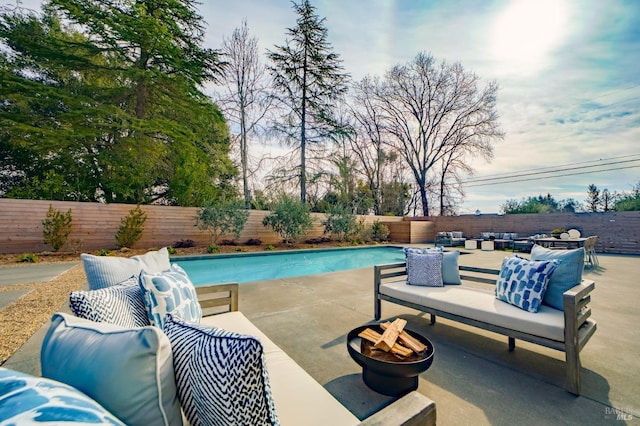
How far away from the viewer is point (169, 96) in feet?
36.0

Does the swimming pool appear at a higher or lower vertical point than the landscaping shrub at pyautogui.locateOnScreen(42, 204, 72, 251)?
lower

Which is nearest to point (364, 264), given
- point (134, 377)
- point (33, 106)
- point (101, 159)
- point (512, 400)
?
point (512, 400)

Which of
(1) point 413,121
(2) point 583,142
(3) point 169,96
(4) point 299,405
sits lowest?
(4) point 299,405

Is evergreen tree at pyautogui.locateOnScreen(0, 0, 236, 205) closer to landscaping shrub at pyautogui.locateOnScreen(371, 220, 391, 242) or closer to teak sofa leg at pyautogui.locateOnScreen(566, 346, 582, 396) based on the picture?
landscaping shrub at pyautogui.locateOnScreen(371, 220, 391, 242)

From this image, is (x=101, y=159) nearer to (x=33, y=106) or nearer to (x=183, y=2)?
(x=33, y=106)

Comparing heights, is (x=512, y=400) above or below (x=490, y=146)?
below

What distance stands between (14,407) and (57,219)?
9517 millimetres

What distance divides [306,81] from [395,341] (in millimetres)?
13263

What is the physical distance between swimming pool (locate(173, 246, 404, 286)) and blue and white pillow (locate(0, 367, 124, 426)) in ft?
17.9

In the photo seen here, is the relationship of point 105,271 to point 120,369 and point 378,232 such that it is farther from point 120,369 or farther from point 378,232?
point 378,232

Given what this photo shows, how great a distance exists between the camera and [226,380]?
2.32 ft

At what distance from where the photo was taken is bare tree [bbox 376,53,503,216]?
15820 millimetres

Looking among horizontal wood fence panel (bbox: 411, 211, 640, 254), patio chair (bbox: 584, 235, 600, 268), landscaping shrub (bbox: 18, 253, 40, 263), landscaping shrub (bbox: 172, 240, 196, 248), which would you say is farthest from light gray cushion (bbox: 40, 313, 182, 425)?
horizontal wood fence panel (bbox: 411, 211, 640, 254)

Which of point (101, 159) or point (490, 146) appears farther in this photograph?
point (490, 146)
